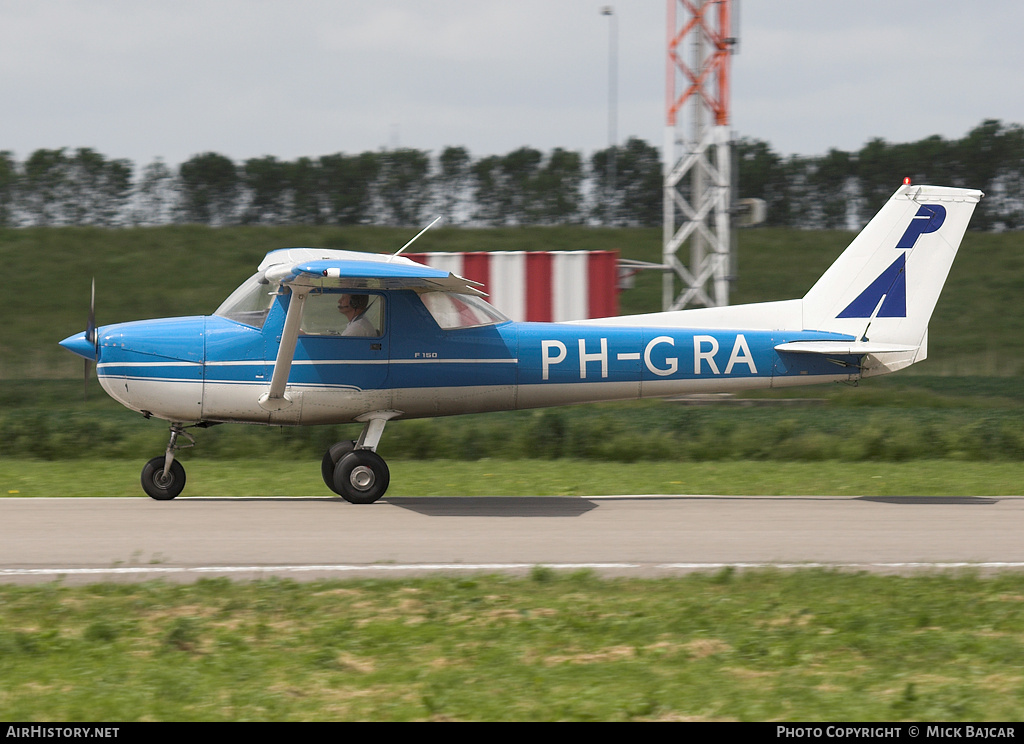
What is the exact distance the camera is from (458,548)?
851cm

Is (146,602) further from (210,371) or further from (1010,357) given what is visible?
A: (1010,357)

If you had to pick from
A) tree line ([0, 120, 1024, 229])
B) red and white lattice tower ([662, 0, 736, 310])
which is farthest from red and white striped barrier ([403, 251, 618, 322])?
tree line ([0, 120, 1024, 229])

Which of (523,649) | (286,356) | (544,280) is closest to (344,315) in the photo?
(286,356)

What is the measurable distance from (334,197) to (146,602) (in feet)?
153

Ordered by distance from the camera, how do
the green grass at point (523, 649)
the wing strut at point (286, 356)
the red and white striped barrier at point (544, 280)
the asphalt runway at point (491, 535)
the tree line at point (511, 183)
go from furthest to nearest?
the tree line at point (511, 183), the red and white striped barrier at point (544, 280), the wing strut at point (286, 356), the asphalt runway at point (491, 535), the green grass at point (523, 649)

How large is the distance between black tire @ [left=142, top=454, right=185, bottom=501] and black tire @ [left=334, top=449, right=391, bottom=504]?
1670 millimetres

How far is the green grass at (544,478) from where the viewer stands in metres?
12.1

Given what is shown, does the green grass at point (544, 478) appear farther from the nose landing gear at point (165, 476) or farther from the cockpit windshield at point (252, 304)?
the cockpit windshield at point (252, 304)

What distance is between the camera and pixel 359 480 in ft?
35.6

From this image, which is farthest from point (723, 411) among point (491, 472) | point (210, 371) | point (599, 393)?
point (210, 371)

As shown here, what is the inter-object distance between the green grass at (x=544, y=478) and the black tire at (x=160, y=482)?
465 mm

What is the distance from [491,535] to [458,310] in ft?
9.77

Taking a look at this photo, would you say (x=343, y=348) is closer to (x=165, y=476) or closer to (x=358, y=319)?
(x=358, y=319)

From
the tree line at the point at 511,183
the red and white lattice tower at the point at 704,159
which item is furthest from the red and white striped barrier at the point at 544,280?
the tree line at the point at 511,183
